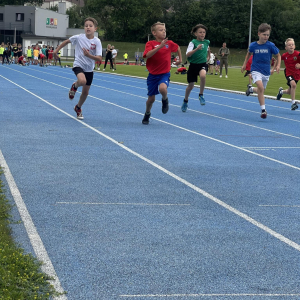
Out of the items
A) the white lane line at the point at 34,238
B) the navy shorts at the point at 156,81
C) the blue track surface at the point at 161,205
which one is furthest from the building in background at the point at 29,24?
the white lane line at the point at 34,238

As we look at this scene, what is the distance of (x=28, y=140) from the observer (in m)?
9.23

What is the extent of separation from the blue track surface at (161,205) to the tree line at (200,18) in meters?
97.0

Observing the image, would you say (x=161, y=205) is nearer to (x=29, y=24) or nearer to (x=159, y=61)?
(x=159, y=61)

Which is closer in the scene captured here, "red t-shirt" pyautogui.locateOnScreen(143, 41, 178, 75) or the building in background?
"red t-shirt" pyautogui.locateOnScreen(143, 41, 178, 75)

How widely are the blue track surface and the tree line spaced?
9699 centimetres

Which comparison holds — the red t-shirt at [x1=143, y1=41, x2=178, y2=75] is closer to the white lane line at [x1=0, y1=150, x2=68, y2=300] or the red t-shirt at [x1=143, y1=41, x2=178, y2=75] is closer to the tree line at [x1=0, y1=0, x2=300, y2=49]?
the white lane line at [x1=0, y1=150, x2=68, y2=300]

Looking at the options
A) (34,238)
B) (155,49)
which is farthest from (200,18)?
(34,238)

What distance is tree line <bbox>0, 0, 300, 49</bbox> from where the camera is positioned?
10775 centimetres

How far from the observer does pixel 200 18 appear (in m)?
115

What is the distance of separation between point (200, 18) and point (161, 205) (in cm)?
11309

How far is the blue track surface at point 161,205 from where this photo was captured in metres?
3.72

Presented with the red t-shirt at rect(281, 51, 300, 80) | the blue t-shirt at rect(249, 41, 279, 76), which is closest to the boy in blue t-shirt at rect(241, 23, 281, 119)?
the blue t-shirt at rect(249, 41, 279, 76)

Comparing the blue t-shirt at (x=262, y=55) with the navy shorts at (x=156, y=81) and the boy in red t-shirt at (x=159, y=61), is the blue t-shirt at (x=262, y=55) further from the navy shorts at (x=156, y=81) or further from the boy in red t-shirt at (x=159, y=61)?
the navy shorts at (x=156, y=81)

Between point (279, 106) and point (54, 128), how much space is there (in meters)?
8.79
